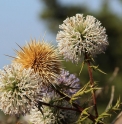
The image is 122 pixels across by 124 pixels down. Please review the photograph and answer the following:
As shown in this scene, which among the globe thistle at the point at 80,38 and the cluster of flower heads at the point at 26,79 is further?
the globe thistle at the point at 80,38

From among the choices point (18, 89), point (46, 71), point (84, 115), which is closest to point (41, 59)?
point (46, 71)

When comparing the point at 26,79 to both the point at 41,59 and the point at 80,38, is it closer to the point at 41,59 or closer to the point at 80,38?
the point at 41,59

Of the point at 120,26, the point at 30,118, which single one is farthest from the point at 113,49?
the point at 30,118

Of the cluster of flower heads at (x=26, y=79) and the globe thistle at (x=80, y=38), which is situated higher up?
the globe thistle at (x=80, y=38)

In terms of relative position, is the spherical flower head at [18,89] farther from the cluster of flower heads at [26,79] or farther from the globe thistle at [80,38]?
the globe thistle at [80,38]

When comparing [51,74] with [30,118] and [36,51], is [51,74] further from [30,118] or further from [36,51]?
[30,118]

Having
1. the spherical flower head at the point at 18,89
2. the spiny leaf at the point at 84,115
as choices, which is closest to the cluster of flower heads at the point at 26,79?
the spherical flower head at the point at 18,89

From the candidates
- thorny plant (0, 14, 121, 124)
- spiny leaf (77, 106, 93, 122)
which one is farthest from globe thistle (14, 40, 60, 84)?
spiny leaf (77, 106, 93, 122)

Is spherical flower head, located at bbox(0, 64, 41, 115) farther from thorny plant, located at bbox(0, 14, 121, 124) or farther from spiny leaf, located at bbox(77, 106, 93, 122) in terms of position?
spiny leaf, located at bbox(77, 106, 93, 122)
